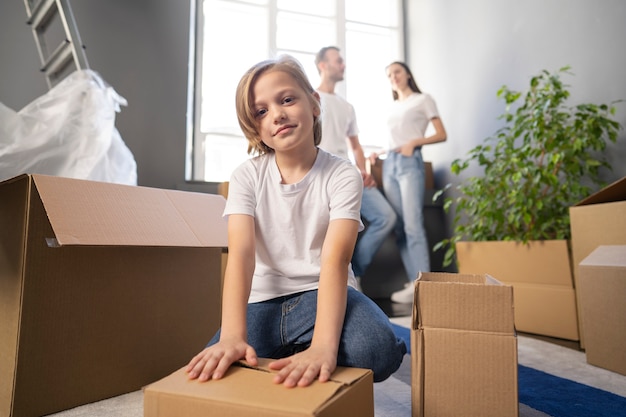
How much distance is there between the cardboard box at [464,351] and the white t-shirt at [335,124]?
4.29ft

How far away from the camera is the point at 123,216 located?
32.3 inches

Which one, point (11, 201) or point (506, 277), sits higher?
point (11, 201)

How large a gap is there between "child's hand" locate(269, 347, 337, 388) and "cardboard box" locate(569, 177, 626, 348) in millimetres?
894

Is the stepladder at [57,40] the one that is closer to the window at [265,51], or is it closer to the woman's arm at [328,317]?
the window at [265,51]

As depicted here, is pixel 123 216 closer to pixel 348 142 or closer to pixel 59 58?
→ pixel 59 58

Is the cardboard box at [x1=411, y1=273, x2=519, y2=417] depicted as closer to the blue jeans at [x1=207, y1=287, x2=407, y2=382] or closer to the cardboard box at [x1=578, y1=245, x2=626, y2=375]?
the blue jeans at [x1=207, y1=287, x2=407, y2=382]

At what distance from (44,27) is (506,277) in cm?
225

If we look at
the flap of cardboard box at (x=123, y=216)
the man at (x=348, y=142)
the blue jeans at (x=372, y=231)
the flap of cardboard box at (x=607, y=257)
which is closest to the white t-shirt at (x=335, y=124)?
the man at (x=348, y=142)

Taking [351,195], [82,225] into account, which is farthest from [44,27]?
[351,195]

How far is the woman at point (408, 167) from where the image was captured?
215cm

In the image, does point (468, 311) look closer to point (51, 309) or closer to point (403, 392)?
point (403, 392)

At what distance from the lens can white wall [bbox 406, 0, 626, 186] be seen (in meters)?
1.65

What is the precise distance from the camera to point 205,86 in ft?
8.73

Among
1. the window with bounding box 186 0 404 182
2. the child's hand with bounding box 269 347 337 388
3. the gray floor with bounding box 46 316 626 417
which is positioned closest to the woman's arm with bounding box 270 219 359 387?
the child's hand with bounding box 269 347 337 388
